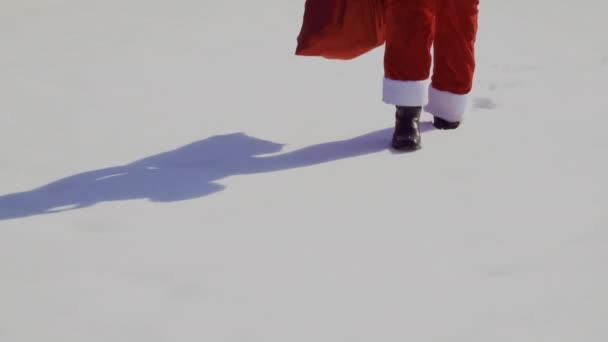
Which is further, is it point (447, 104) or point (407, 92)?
point (447, 104)

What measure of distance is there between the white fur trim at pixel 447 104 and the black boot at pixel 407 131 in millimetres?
148

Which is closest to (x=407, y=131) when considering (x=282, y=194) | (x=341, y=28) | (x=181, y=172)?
(x=341, y=28)

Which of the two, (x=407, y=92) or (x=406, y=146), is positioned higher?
(x=407, y=92)

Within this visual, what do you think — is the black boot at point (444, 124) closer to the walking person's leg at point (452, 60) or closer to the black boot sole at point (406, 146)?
the walking person's leg at point (452, 60)

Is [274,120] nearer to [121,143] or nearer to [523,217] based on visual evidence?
[121,143]

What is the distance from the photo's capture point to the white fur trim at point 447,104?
9.46 feet

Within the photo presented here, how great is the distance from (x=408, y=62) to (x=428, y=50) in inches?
2.9

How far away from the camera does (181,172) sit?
2615mm

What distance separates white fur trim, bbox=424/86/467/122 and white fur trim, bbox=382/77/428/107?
0.14 m

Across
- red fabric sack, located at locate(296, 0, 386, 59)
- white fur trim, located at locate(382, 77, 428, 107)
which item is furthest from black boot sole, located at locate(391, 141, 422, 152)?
red fabric sack, located at locate(296, 0, 386, 59)

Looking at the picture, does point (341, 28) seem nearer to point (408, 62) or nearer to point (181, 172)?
point (408, 62)

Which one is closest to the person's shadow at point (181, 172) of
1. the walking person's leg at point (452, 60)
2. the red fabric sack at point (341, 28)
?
the walking person's leg at point (452, 60)

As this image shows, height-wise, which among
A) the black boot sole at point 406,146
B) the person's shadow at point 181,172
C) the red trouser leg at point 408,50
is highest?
the red trouser leg at point 408,50

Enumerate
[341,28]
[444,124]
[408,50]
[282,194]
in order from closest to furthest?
1. [282,194]
2. [408,50]
3. [341,28]
4. [444,124]
